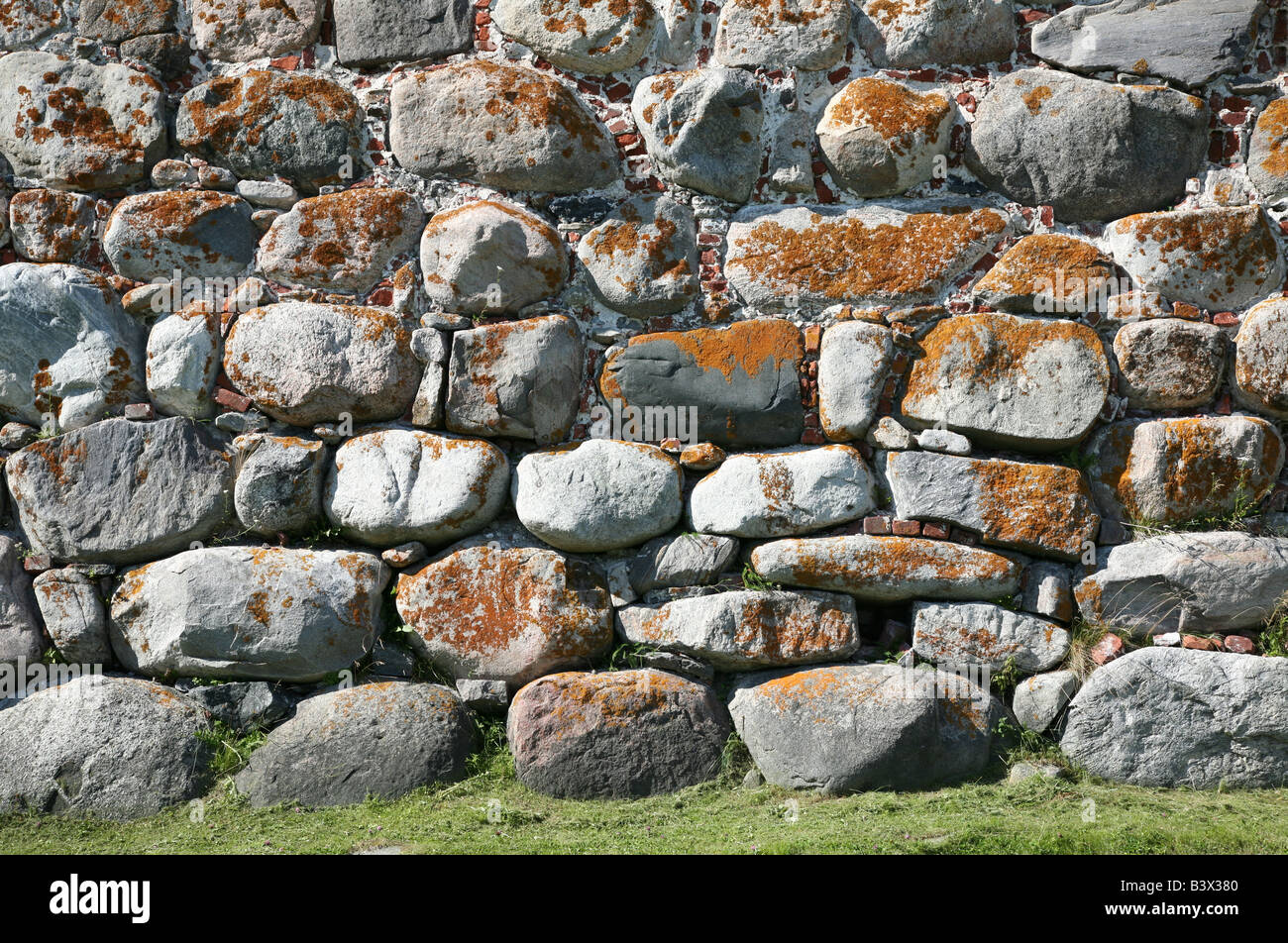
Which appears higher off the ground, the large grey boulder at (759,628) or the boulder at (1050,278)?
the boulder at (1050,278)

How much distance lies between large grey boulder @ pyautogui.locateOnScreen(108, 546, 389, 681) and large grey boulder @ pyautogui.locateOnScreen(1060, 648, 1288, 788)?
108 inches

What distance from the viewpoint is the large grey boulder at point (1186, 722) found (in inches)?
140

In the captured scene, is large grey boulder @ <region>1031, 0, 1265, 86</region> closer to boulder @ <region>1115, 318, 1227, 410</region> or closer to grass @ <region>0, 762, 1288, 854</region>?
boulder @ <region>1115, 318, 1227, 410</region>

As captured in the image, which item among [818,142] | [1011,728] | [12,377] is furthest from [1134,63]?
[12,377]

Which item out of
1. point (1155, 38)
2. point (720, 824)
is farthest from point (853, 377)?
point (1155, 38)

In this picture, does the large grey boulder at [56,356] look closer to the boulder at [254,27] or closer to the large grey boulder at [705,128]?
the boulder at [254,27]

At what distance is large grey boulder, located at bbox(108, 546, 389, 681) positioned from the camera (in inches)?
152

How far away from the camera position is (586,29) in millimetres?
4156

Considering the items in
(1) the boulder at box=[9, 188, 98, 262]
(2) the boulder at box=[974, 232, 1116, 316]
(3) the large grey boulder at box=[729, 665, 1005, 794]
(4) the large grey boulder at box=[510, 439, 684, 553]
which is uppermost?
(1) the boulder at box=[9, 188, 98, 262]

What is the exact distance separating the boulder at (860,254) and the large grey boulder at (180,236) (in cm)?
211

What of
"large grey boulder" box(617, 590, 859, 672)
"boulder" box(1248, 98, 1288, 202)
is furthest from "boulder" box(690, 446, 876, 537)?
"boulder" box(1248, 98, 1288, 202)

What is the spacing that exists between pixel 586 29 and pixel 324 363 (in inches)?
69.1

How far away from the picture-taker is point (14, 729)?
3758 mm

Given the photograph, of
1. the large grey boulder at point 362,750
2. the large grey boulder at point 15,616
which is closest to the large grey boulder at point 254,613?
the large grey boulder at point 362,750
